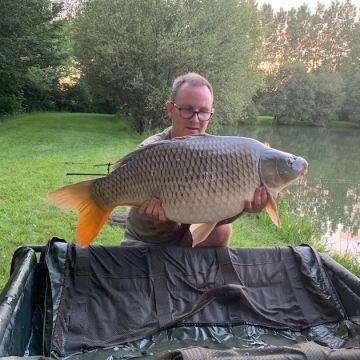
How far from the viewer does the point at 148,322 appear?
1496 mm

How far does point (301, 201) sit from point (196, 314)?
383 cm

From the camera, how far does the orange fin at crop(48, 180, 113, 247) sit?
1.31 metres

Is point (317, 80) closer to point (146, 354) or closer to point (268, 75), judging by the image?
point (268, 75)

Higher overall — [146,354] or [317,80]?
[317,80]

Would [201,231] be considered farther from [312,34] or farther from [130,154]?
[312,34]

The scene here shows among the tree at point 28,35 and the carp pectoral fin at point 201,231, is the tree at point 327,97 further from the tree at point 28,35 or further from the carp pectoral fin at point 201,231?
the carp pectoral fin at point 201,231

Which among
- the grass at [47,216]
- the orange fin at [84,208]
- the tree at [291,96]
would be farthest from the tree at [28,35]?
the tree at [291,96]

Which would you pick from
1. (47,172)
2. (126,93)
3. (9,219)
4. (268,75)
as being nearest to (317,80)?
(268,75)

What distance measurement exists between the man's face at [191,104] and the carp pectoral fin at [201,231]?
44 cm

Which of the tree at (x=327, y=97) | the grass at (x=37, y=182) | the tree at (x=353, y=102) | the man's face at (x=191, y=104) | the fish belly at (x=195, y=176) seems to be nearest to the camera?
the fish belly at (x=195, y=176)

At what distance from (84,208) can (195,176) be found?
37 centimetres

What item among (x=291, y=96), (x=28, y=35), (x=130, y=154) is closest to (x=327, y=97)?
(x=291, y=96)

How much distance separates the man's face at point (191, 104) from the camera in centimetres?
163

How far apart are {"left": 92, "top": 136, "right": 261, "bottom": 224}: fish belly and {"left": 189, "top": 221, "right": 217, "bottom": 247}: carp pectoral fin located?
0.07 m
